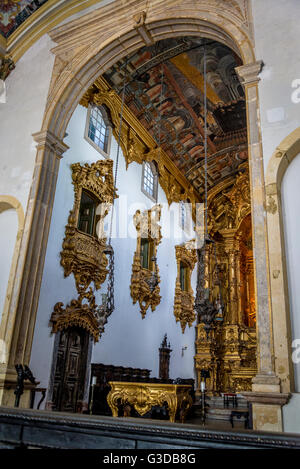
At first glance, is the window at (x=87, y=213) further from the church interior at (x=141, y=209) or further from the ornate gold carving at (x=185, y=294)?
the ornate gold carving at (x=185, y=294)

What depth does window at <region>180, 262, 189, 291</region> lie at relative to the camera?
17.3m

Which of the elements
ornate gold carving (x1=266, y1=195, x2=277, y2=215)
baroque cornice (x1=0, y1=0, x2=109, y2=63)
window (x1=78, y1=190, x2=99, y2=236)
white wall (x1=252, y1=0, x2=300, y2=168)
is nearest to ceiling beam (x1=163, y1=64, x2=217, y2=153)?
baroque cornice (x1=0, y1=0, x2=109, y2=63)

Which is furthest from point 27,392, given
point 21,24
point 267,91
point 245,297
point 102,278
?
point 245,297

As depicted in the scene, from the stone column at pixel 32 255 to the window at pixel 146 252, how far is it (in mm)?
5697

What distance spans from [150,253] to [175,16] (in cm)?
818

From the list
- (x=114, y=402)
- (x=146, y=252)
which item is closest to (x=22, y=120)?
(x=146, y=252)

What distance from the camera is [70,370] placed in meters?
10.0

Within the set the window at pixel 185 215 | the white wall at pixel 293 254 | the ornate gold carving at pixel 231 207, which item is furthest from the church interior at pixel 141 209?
the ornate gold carving at pixel 231 207

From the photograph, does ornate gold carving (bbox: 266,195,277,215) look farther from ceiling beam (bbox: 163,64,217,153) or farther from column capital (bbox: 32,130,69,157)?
ceiling beam (bbox: 163,64,217,153)

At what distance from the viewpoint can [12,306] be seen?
26.5 ft

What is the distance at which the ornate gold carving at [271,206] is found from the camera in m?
6.03

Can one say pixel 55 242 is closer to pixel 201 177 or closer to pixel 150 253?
pixel 150 253

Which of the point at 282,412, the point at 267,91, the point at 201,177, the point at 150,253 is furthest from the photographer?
the point at 201,177

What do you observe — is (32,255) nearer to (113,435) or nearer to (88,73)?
(88,73)
